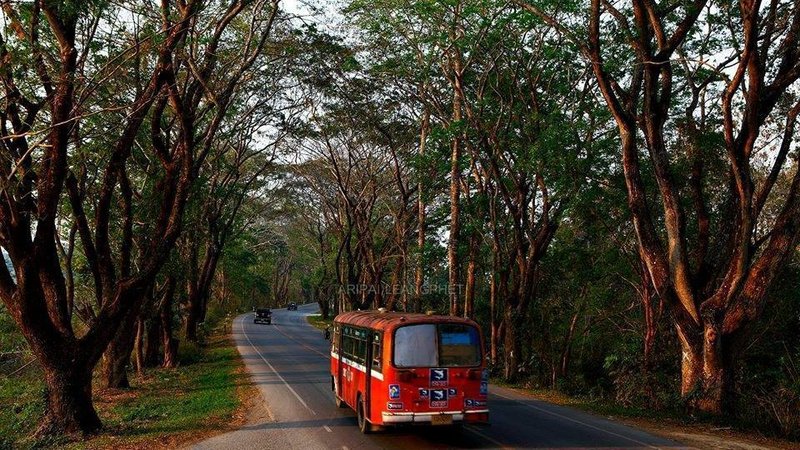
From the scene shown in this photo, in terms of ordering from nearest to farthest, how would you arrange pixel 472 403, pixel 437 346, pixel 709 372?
pixel 472 403 < pixel 437 346 < pixel 709 372

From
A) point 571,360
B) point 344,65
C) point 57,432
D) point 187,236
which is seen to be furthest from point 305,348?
point 57,432

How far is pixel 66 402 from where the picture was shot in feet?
47.1

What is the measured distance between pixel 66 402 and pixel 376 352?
6515 millimetres

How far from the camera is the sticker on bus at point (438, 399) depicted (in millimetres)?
12641

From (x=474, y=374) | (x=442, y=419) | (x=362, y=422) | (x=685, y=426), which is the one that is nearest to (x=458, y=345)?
(x=474, y=374)

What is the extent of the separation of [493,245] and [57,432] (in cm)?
1774

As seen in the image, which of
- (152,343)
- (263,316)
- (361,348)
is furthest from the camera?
(263,316)

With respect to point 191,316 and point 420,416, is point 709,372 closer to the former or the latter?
point 420,416

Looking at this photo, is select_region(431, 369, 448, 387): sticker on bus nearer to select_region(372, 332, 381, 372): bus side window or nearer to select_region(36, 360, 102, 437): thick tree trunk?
select_region(372, 332, 381, 372): bus side window

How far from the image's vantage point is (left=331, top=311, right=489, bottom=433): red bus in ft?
41.3

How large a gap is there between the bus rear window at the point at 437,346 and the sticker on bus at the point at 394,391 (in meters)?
0.39

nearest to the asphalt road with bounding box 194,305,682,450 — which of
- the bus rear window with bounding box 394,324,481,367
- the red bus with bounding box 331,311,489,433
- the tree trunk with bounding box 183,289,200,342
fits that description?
the red bus with bounding box 331,311,489,433

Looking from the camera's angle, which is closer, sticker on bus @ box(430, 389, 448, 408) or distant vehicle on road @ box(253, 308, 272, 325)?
sticker on bus @ box(430, 389, 448, 408)

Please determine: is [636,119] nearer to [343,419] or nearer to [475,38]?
[475,38]
